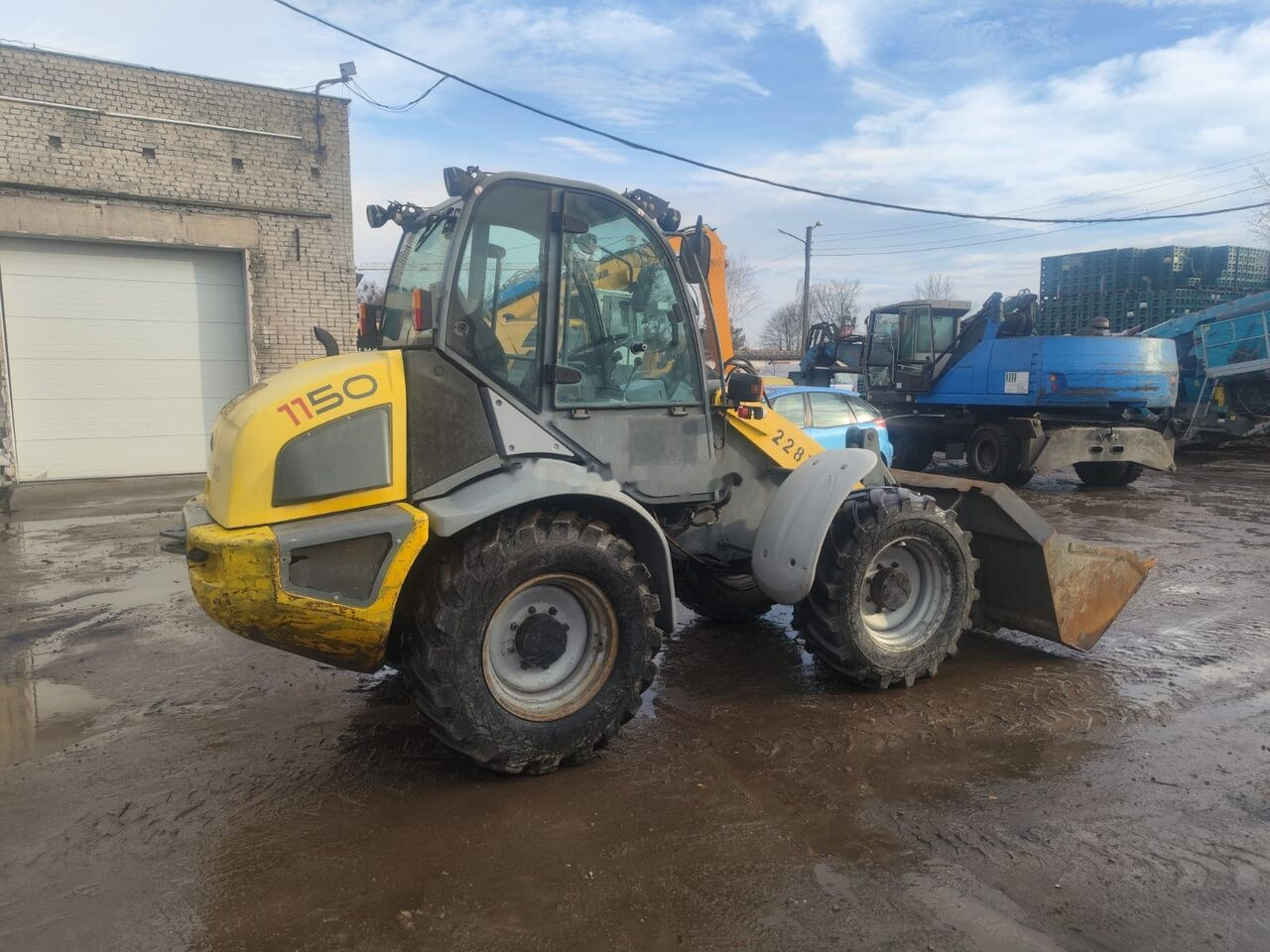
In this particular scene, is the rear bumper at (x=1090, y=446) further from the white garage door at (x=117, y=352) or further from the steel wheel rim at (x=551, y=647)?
the white garage door at (x=117, y=352)

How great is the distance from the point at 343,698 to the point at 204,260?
1097cm

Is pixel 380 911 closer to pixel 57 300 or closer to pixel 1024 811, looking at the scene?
pixel 1024 811

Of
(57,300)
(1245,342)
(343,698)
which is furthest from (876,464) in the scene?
(1245,342)

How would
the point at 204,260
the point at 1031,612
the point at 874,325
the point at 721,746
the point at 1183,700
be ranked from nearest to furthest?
the point at 721,746
the point at 1183,700
the point at 1031,612
the point at 204,260
the point at 874,325

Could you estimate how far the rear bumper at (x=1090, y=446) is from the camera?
1259cm

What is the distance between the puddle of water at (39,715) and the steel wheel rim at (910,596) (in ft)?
13.3

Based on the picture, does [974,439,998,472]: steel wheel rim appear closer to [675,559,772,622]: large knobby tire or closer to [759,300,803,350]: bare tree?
[675,559,772,622]: large knobby tire

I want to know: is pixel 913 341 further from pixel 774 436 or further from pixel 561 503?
pixel 561 503

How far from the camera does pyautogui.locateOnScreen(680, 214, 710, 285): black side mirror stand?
4199 millimetres

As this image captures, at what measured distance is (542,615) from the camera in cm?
364

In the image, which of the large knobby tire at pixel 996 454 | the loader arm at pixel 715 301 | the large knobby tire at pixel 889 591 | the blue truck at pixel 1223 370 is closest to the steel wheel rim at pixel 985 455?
the large knobby tire at pixel 996 454

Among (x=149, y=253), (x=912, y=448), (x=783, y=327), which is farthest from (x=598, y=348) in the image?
(x=783, y=327)

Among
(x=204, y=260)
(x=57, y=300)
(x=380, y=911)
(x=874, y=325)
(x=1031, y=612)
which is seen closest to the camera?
(x=380, y=911)

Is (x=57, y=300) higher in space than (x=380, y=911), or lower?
higher
